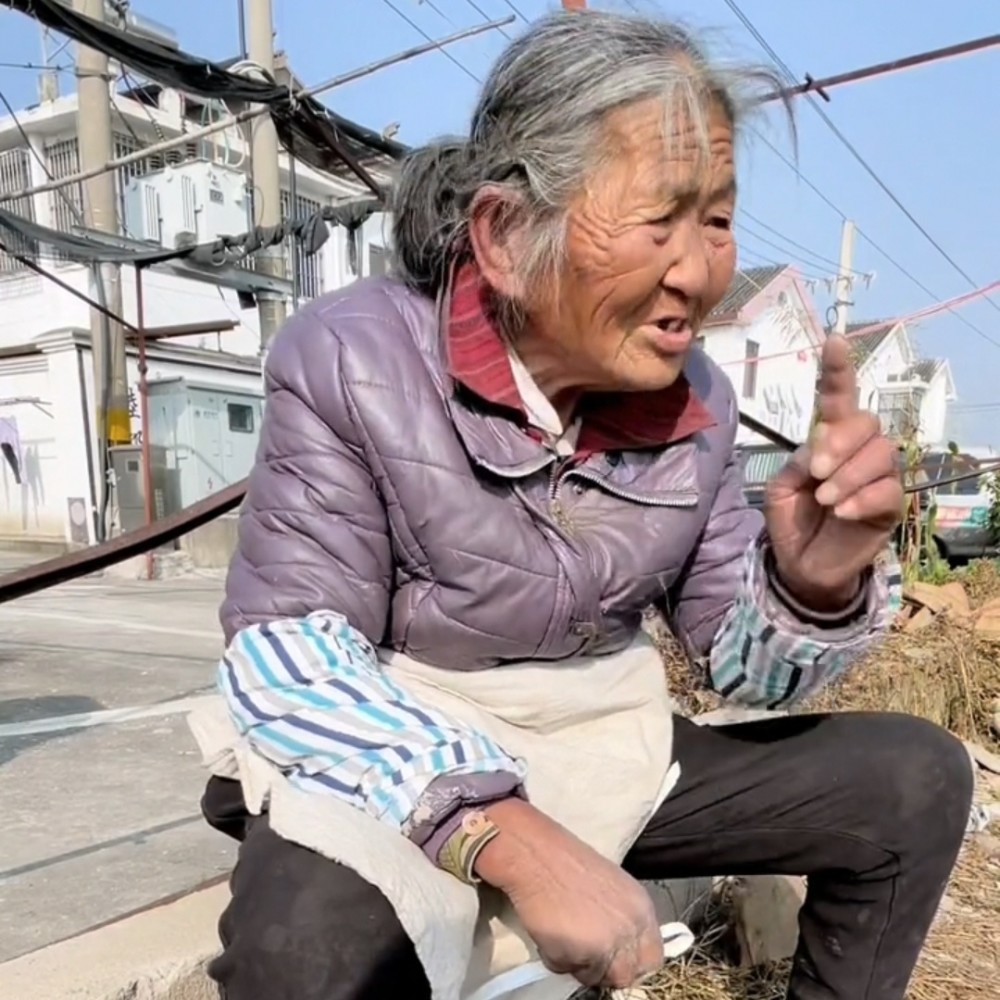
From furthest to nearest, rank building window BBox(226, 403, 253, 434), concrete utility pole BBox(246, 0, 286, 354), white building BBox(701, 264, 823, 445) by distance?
white building BBox(701, 264, 823, 445) < building window BBox(226, 403, 253, 434) < concrete utility pole BBox(246, 0, 286, 354)

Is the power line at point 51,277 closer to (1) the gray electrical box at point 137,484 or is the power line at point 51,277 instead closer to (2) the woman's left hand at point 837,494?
(1) the gray electrical box at point 137,484

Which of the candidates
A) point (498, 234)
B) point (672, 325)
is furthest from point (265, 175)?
point (672, 325)

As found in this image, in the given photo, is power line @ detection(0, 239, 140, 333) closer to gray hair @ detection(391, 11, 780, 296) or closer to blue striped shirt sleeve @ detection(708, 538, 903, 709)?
gray hair @ detection(391, 11, 780, 296)

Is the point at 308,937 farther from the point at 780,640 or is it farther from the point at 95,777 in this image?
the point at 95,777

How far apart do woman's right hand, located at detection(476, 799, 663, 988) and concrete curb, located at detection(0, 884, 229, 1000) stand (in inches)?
26.0

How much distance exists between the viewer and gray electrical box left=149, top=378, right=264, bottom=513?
28.9 feet

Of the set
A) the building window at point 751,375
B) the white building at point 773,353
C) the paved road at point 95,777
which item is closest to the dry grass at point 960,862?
the paved road at point 95,777

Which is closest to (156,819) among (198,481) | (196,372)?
(198,481)

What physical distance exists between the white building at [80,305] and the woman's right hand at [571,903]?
6.94 metres

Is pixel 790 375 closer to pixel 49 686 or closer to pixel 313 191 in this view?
pixel 313 191

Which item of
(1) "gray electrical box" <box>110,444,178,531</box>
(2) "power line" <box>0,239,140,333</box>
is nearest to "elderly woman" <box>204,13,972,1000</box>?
(2) "power line" <box>0,239,140,333</box>

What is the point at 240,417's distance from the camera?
31.5 feet

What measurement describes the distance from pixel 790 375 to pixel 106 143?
734 inches

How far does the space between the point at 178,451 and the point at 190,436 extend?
0.64ft
